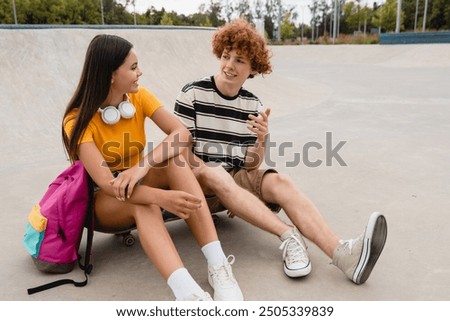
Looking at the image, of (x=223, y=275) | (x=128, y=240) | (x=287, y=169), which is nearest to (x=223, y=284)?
(x=223, y=275)

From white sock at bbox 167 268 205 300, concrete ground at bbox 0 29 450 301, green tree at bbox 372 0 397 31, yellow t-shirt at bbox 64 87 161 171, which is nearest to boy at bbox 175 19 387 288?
concrete ground at bbox 0 29 450 301

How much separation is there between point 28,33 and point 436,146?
21.6 ft

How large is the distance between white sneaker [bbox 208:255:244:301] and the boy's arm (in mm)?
734

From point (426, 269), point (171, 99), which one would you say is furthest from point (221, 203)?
point (171, 99)

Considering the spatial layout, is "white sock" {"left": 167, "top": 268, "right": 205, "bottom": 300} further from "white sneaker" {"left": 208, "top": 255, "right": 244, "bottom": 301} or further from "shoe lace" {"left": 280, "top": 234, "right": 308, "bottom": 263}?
"shoe lace" {"left": 280, "top": 234, "right": 308, "bottom": 263}

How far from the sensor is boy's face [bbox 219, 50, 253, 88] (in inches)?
97.3

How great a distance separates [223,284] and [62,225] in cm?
84

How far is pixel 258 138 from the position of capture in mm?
2506

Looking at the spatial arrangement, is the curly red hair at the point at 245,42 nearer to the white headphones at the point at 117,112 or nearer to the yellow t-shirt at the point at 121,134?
the yellow t-shirt at the point at 121,134

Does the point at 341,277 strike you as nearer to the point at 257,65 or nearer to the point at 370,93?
the point at 257,65

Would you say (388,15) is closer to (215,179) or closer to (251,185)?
(251,185)

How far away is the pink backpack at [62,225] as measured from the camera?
210cm

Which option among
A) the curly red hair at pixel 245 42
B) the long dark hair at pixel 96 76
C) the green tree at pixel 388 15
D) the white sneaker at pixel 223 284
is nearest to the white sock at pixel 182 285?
the white sneaker at pixel 223 284

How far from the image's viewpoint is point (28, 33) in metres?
7.34
